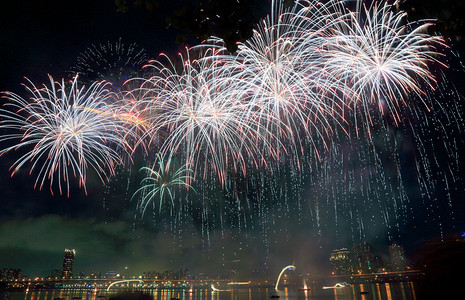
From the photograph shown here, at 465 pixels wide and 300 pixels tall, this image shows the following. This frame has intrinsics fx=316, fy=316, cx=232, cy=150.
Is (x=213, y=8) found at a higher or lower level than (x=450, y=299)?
higher

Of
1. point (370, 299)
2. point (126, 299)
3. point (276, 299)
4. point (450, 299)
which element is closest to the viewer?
point (450, 299)

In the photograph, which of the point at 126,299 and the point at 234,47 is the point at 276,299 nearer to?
the point at 126,299

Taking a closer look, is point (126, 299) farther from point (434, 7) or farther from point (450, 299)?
point (434, 7)

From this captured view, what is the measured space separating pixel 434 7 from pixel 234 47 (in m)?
3.26

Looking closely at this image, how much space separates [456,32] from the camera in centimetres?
537

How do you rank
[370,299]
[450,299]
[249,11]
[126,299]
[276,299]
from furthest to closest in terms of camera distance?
[276,299] < [370,299] < [126,299] < [450,299] < [249,11]

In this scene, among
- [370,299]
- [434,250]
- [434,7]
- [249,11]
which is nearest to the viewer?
[434,7]

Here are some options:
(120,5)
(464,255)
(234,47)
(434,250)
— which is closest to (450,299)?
(464,255)

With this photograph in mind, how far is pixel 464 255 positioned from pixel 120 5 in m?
14.5

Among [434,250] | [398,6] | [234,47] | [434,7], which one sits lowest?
[434,250]

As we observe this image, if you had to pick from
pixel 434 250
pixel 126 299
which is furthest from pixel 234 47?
pixel 126 299

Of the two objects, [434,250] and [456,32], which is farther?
[434,250]

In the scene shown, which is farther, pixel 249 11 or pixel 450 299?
pixel 450 299

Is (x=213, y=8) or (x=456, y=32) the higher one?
(x=213, y=8)
